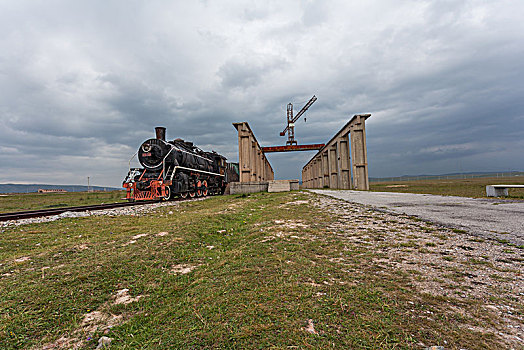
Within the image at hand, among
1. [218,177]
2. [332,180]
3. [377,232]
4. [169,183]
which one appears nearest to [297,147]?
[332,180]

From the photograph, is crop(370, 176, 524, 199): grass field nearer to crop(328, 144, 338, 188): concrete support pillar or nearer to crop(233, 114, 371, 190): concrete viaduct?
crop(233, 114, 371, 190): concrete viaduct

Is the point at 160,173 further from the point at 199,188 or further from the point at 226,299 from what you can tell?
the point at 226,299

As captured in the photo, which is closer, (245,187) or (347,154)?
(245,187)

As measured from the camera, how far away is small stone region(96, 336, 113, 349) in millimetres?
1908

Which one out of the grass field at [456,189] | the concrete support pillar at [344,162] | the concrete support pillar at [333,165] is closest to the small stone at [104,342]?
the grass field at [456,189]

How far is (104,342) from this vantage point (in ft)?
6.39

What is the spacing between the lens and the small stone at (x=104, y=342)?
6.26 feet

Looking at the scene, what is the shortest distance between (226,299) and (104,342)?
1.08 meters

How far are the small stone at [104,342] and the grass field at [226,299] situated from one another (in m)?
0.04

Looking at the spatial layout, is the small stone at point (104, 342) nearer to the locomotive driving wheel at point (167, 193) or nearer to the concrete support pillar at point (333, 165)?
the locomotive driving wheel at point (167, 193)

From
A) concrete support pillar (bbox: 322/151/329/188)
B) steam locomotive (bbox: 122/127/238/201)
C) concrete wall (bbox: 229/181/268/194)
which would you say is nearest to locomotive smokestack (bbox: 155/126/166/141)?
steam locomotive (bbox: 122/127/238/201)

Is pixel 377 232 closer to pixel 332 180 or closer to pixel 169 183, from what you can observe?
pixel 169 183

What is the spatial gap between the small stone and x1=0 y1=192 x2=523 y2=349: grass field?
0.14ft

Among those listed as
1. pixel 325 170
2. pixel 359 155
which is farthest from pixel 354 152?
pixel 325 170
